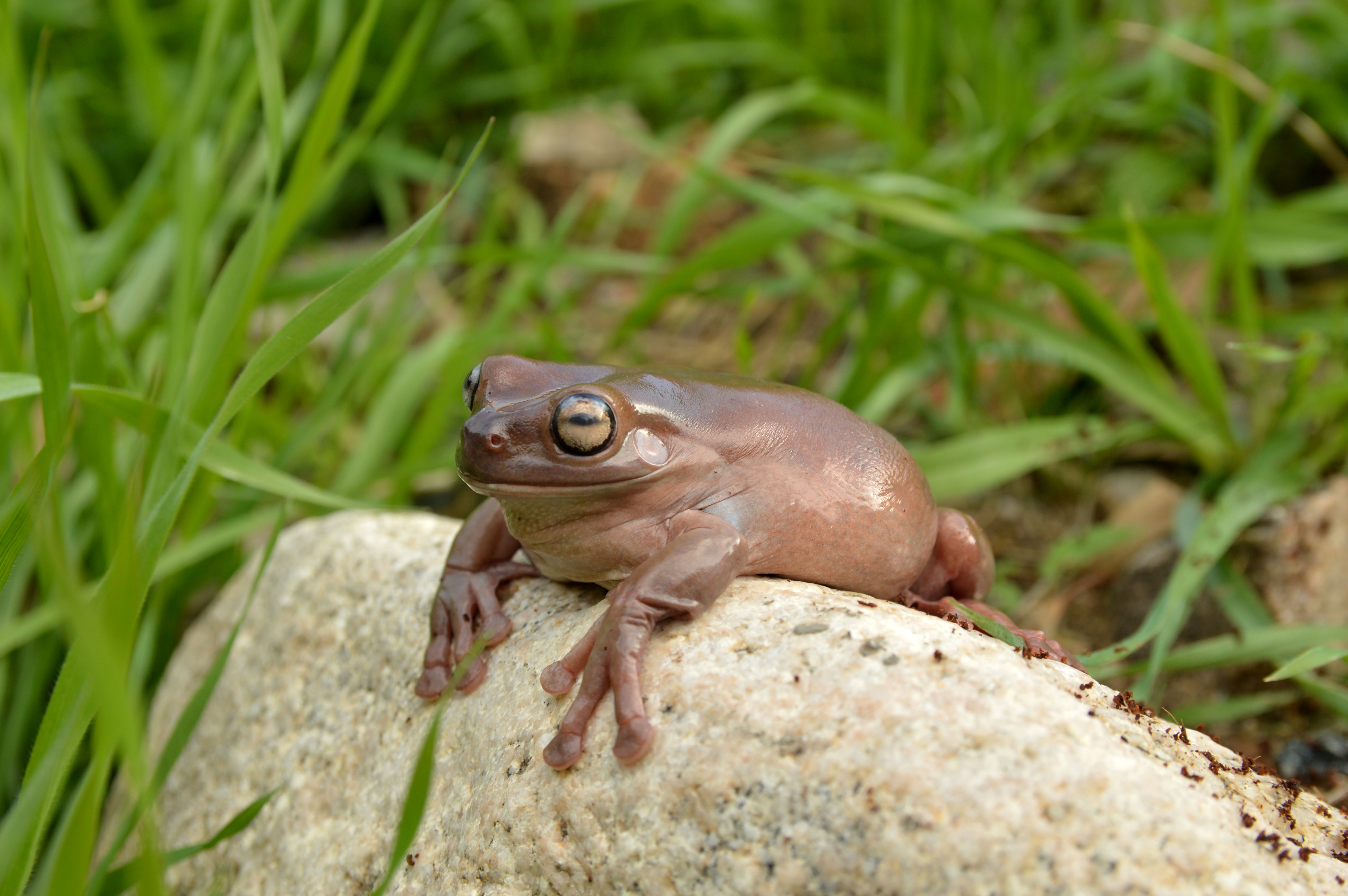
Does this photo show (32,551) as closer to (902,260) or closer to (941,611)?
(941,611)

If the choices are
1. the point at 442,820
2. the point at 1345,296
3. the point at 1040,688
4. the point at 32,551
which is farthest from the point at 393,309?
the point at 1345,296

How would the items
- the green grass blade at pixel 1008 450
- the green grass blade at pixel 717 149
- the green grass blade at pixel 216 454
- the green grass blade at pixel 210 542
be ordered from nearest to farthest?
1. the green grass blade at pixel 216 454
2. the green grass blade at pixel 210 542
3. the green grass blade at pixel 1008 450
4. the green grass blade at pixel 717 149

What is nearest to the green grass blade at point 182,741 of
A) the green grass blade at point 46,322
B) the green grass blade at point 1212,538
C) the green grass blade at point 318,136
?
the green grass blade at point 46,322

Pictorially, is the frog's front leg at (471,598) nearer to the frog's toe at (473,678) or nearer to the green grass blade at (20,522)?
the frog's toe at (473,678)

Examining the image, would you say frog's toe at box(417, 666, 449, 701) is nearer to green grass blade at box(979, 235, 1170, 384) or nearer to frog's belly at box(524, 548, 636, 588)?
frog's belly at box(524, 548, 636, 588)

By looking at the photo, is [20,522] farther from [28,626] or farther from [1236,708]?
[1236,708]

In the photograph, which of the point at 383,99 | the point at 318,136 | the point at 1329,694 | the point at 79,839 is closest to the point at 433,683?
the point at 79,839
